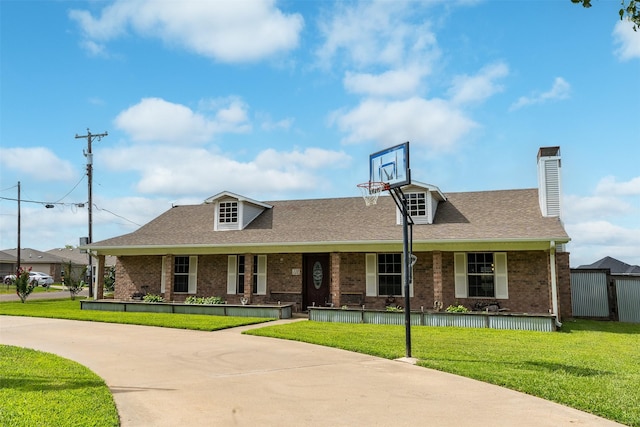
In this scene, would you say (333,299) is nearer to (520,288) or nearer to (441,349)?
(520,288)

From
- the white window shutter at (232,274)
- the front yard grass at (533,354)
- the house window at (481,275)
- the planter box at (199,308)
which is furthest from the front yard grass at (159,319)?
the house window at (481,275)

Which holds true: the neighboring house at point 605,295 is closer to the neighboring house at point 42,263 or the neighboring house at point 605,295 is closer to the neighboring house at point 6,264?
the neighboring house at point 42,263

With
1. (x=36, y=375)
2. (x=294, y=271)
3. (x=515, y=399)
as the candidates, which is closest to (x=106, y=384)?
(x=36, y=375)

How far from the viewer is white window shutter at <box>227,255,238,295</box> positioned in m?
20.4

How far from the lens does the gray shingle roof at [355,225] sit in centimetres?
1689

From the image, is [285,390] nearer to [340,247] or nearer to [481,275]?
[340,247]

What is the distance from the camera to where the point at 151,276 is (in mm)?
21812

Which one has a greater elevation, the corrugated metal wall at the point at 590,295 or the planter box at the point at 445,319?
the corrugated metal wall at the point at 590,295

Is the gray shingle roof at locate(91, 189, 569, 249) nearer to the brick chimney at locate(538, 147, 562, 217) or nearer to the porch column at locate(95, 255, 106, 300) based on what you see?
the brick chimney at locate(538, 147, 562, 217)

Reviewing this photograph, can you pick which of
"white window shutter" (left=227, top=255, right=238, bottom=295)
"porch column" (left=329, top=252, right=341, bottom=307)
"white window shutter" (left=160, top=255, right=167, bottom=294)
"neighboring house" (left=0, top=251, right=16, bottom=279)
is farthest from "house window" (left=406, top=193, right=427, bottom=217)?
"neighboring house" (left=0, top=251, right=16, bottom=279)

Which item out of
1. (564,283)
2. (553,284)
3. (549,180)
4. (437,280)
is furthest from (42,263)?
(553,284)

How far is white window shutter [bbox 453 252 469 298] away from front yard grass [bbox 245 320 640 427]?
10.4ft

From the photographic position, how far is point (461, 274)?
687 inches

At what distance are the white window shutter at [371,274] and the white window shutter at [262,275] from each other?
4224mm
